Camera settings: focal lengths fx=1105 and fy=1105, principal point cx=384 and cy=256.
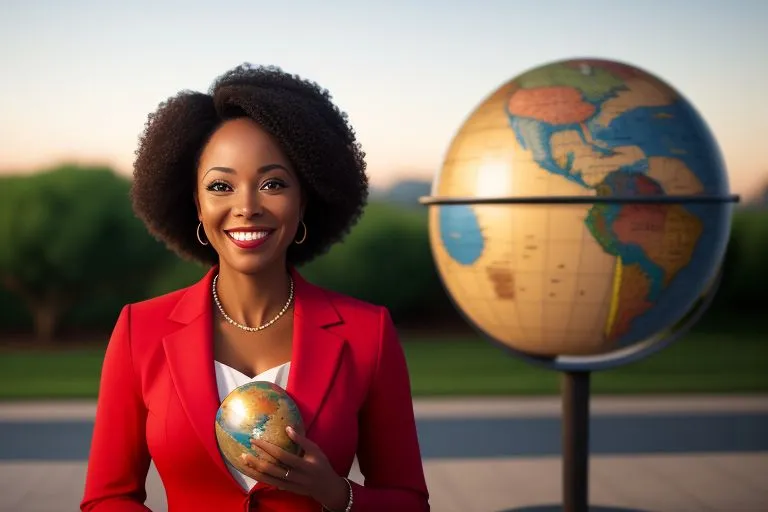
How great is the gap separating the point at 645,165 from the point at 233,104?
259cm

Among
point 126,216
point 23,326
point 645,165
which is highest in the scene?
point 645,165

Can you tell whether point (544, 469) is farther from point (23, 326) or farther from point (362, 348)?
point (23, 326)

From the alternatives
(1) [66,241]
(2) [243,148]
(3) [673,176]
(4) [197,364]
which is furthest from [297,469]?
(1) [66,241]

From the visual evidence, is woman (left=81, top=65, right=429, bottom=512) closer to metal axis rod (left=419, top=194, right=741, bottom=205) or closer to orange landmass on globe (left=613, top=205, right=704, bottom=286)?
metal axis rod (left=419, top=194, right=741, bottom=205)

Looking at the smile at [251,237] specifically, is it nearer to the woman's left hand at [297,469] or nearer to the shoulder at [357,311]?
the shoulder at [357,311]

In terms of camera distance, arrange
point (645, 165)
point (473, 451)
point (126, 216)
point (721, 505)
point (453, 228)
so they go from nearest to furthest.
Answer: point (645, 165), point (453, 228), point (721, 505), point (473, 451), point (126, 216)

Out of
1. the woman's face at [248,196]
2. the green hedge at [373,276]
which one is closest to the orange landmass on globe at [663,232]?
the woman's face at [248,196]

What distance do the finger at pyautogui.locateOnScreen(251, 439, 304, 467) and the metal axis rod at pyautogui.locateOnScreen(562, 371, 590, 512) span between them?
333 centimetres

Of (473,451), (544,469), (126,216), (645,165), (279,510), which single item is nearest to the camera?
(279,510)

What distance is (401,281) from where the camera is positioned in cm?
2006

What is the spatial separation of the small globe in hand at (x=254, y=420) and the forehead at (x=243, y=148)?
0.51 m

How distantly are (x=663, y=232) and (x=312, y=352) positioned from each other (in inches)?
104

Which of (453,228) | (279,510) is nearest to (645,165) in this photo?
(453,228)

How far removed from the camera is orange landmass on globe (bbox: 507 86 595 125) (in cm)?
481
